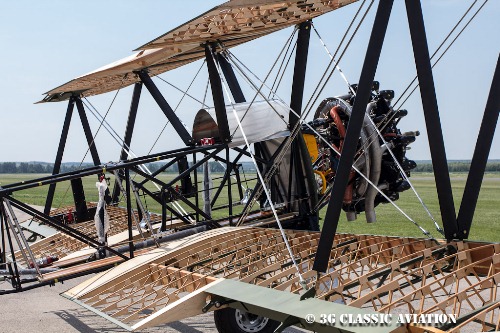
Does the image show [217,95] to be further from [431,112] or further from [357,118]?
[357,118]

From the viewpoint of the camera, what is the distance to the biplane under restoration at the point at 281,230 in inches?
249

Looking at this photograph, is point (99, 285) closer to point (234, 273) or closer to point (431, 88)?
point (234, 273)

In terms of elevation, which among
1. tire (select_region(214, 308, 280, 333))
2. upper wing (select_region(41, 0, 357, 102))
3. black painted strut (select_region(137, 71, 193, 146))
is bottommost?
tire (select_region(214, 308, 280, 333))

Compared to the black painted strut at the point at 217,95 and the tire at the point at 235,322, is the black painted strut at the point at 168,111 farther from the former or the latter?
the tire at the point at 235,322

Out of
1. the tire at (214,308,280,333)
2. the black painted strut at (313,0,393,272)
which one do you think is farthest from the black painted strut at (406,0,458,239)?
the tire at (214,308,280,333)

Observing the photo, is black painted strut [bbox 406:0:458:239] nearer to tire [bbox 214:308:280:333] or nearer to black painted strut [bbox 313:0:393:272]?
black painted strut [bbox 313:0:393:272]

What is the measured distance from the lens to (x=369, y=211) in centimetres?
1104

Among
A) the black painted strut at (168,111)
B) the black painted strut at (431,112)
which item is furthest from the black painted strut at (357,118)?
the black painted strut at (168,111)

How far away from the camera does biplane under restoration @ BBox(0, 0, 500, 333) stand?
634 cm

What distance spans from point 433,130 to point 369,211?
3868mm

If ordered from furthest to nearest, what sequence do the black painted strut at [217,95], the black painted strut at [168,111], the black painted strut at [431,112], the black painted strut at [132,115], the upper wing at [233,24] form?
the black painted strut at [132,115], the black painted strut at [168,111], the black painted strut at [217,95], the upper wing at [233,24], the black painted strut at [431,112]

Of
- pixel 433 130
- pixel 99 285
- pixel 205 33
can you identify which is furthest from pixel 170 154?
pixel 433 130

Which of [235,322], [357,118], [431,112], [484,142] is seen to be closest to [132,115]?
[235,322]

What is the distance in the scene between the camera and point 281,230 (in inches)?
291
